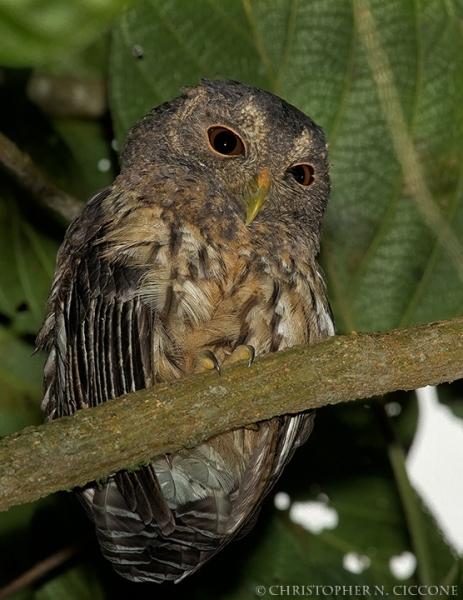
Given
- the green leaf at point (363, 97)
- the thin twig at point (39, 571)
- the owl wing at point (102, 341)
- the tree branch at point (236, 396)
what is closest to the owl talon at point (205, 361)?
the owl wing at point (102, 341)

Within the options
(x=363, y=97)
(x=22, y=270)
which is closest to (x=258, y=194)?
(x=363, y=97)

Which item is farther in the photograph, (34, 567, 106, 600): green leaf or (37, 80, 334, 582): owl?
→ (34, 567, 106, 600): green leaf

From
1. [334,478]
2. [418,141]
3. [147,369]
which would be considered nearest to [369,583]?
[334,478]

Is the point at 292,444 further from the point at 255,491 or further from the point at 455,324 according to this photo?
the point at 455,324

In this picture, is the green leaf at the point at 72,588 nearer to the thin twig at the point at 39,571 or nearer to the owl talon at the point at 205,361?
Answer: the thin twig at the point at 39,571

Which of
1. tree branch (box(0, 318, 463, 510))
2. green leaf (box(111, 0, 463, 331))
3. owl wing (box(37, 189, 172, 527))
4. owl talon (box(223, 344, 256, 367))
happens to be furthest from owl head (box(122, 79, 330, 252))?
tree branch (box(0, 318, 463, 510))

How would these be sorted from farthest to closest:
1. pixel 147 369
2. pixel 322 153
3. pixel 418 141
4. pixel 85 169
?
1. pixel 85 169
2. pixel 418 141
3. pixel 322 153
4. pixel 147 369

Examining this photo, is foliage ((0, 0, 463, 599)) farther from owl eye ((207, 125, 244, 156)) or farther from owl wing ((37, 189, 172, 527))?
owl wing ((37, 189, 172, 527))
